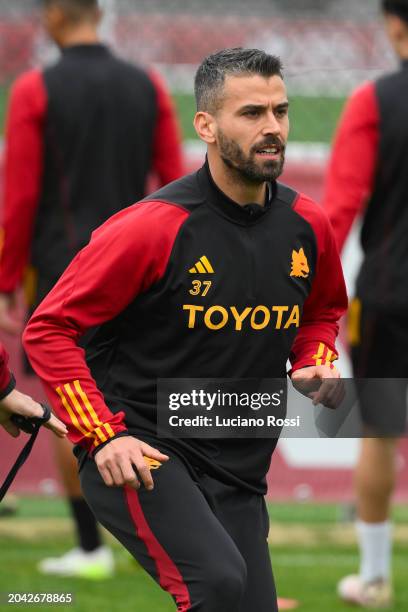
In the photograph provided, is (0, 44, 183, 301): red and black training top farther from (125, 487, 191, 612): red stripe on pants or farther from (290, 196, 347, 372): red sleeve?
(125, 487, 191, 612): red stripe on pants

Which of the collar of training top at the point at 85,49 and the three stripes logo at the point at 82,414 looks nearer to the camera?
the three stripes logo at the point at 82,414

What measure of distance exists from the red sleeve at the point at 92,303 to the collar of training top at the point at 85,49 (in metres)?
2.45

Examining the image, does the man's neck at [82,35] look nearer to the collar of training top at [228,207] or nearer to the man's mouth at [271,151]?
the collar of training top at [228,207]

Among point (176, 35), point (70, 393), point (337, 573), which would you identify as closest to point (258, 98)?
point (70, 393)

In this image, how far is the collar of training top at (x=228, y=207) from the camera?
160 inches

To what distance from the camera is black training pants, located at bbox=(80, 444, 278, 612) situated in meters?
3.71

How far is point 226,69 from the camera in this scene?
159 inches

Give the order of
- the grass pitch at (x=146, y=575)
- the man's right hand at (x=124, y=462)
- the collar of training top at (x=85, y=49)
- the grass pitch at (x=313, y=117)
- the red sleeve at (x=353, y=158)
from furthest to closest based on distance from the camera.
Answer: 1. the grass pitch at (x=313, y=117)
2. the collar of training top at (x=85, y=49)
3. the grass pitch at (x=146, y=575)
4. the red sleeve at (x=353, y=158)
5. the man's right hand at (x=124, y=462)

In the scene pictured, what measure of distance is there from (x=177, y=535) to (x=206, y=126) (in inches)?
45.3

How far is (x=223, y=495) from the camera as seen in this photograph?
4.05 meters

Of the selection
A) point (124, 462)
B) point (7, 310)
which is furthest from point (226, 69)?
point (7, 310)

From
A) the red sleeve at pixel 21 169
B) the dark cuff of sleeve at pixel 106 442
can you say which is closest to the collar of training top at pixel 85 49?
the red sleeve at pixel 21 169

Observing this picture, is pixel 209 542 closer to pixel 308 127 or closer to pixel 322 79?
pixel 308 127

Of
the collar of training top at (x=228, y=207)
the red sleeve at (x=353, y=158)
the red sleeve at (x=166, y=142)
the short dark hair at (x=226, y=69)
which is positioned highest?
the red sleeve at (x=166, y=142)
